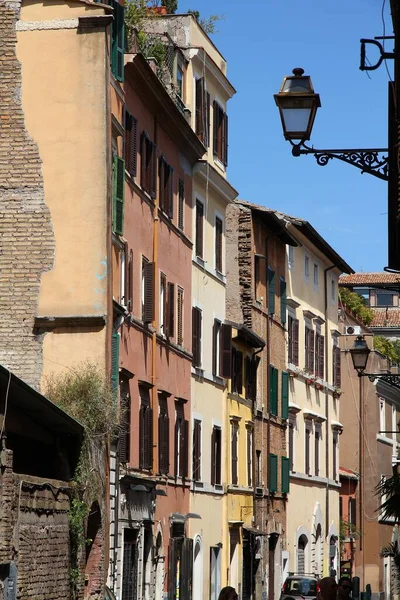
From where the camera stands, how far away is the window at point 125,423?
95.6ft

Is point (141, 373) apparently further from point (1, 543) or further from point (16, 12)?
point (1, 543)

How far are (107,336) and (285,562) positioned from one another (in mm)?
25685

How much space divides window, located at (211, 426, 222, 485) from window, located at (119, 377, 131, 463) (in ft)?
32.7

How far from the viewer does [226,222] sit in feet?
152

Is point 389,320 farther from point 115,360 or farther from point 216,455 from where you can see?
point 115,360

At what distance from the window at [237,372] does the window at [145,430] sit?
10.4 meters

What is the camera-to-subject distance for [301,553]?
5319 cm

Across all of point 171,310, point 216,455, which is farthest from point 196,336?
point 216,455

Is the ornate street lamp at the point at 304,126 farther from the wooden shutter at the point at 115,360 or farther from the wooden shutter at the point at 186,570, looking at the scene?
the wooden shutter at the point at 186,570

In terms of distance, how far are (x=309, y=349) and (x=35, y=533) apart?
35.2 m

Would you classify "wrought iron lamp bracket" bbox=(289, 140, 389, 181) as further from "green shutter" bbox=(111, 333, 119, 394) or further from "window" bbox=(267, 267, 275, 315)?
"window" bbox=(267, 267, 275, 315)

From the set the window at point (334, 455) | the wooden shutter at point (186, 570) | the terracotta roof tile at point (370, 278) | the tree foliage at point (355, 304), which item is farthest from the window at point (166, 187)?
the terracotta roof tile at point (370, 278)

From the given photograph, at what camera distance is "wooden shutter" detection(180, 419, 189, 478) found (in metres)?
36.1

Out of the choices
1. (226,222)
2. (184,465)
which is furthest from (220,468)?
(226,222)
